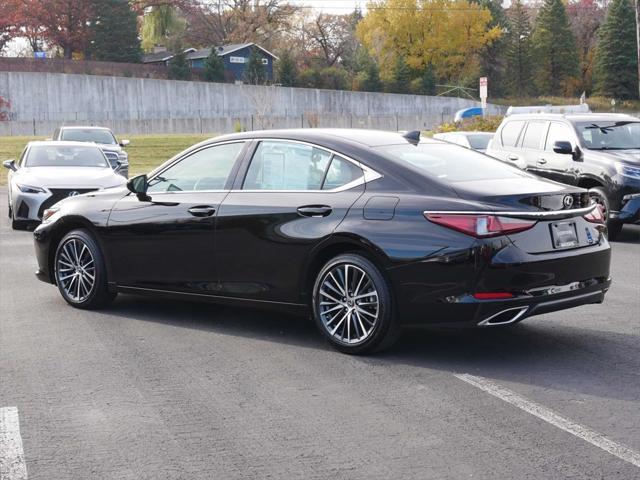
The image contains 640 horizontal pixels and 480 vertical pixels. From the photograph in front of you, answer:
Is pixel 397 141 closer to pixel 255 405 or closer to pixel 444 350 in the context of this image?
pixel 444 350

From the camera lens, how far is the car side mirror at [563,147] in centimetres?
1370

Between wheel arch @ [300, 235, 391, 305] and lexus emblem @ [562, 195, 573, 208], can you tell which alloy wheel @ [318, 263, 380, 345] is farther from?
lexus emblem @ [562, 195, 573, 208]

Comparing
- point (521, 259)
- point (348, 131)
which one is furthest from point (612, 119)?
point (521, 259)

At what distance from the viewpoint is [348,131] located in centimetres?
753

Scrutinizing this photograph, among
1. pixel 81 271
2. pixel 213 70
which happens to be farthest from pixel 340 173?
pixel 213 70

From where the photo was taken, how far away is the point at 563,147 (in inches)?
540

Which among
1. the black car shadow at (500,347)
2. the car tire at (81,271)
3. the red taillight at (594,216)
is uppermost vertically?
the red taillight at (594,216)

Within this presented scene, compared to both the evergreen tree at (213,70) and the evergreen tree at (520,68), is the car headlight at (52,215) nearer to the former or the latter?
the evergreen tree at (213,70)

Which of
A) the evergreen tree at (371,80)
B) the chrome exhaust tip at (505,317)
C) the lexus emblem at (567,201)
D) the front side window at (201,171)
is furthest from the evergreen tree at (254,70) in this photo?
the chrome exhaust tip at (505,317)

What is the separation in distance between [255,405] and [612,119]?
1067 centimetres

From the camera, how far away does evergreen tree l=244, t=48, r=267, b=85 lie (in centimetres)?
7714

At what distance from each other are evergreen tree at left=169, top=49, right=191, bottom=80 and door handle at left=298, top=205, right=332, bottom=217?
7014cm

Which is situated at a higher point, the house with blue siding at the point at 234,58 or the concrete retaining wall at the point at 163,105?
the house with blue siding at the point at 234,58

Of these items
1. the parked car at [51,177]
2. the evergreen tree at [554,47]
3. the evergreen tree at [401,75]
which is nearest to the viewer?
the parked car at [51,177]
